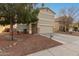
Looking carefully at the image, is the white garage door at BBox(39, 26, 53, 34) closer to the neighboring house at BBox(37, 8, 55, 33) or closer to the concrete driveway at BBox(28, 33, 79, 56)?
the neighboring house at BBox(37, 8, 55, 33)

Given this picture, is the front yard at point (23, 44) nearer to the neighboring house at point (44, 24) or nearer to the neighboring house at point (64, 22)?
the neighboring house at point (44, 24)

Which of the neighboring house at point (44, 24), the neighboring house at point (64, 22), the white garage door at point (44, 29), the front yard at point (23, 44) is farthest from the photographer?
the white garage door at point (44, 29)

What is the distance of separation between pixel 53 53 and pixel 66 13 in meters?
1.13

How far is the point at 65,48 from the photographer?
5.82m

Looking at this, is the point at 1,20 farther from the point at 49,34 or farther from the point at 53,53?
the point at 53,53

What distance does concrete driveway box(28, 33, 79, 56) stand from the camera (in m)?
5.16

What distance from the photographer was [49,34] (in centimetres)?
627

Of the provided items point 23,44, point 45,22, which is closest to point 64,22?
point 45,22

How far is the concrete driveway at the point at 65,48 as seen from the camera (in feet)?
16.9

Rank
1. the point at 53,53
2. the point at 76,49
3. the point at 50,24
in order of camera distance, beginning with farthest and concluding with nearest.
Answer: the point at 50,24, the point at 76,49, the point at 53,53

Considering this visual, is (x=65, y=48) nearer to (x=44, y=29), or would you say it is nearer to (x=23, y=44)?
(x=44, y=29)

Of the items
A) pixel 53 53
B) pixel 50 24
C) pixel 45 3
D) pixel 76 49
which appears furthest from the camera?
pixel 50 24

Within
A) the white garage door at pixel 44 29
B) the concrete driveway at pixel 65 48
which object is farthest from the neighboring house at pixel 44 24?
the concrete driveway at pixel 65 48

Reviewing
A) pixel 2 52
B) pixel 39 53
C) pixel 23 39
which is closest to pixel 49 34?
pixel 23 39
